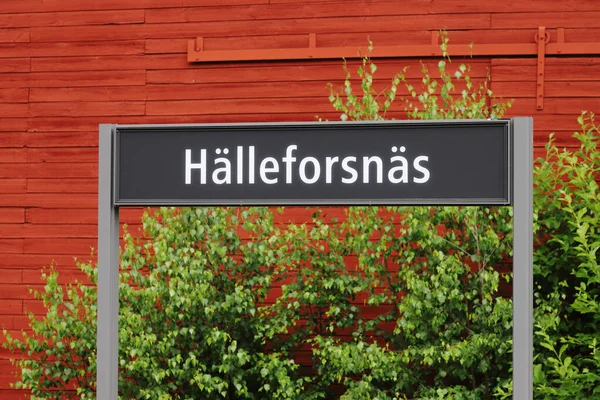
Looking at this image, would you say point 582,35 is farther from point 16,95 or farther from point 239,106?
point 16,95

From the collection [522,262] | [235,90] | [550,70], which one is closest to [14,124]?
[235,90]

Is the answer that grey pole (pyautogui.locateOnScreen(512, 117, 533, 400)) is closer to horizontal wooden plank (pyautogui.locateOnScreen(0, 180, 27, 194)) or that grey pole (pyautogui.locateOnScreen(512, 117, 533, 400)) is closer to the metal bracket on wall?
the metal bracket on wall

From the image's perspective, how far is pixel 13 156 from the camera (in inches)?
340

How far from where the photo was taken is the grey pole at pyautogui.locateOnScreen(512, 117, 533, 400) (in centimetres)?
309

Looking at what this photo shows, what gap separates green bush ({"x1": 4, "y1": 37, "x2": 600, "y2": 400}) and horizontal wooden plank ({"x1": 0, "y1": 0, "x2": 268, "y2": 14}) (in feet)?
7.29

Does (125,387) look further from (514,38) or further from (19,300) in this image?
(514,38)

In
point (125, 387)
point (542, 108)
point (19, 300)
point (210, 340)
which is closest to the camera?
point (210, 340)

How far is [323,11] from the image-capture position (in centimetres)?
820

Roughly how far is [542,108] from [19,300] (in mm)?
5121

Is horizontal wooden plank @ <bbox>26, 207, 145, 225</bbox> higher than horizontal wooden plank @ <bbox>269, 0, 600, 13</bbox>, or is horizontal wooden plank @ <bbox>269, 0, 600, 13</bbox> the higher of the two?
horizontal wooden plank @ <bbox>269, 0, 600, 13</bbox>

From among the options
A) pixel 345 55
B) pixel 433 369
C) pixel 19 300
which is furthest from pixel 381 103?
pixel 19 300

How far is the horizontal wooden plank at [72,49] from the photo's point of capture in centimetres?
846

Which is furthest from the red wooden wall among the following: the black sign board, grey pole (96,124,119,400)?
grey pole (96,124,119,400)

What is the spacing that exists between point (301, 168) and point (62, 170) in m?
5.56
